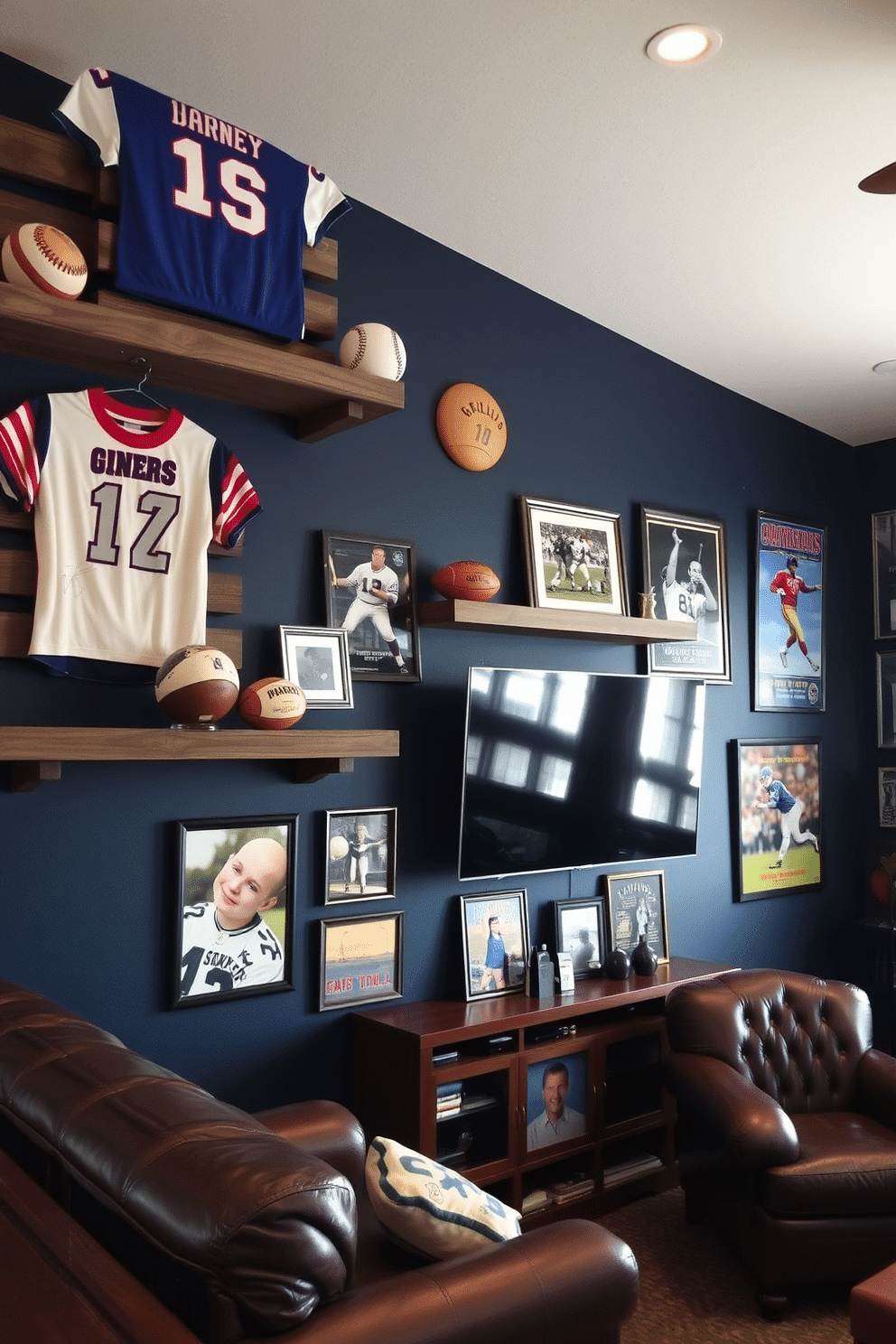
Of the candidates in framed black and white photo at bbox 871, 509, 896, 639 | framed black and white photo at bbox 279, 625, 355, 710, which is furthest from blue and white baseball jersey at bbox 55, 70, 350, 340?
framed black and white photo at bbox 871, 509, 896, 639

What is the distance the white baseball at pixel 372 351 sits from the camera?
3287mm

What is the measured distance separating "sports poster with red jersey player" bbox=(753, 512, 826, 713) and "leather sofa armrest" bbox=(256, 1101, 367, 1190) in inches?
116

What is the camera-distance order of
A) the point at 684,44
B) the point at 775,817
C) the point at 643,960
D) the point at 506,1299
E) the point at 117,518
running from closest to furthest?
the point at 506,1299, the point at 684,44, the point at 117,518, the point at 643,960, the point at 775,817

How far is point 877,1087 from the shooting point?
139 inches

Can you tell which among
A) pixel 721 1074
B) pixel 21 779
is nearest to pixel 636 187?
pixel 21 779

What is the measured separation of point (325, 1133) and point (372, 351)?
2.14 metres

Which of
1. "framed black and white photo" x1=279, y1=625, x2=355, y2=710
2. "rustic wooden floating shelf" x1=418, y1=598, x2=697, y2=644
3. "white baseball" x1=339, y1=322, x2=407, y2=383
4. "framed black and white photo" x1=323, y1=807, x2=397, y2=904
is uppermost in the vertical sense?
"white baseball" x1=339, y1=322, x2=407, y2=383

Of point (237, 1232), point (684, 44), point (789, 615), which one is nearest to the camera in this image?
point (237, 1232)

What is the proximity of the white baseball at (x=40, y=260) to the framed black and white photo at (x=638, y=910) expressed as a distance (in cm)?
279

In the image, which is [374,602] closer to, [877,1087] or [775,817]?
[877,1087]

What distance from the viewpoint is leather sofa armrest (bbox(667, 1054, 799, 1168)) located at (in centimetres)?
309

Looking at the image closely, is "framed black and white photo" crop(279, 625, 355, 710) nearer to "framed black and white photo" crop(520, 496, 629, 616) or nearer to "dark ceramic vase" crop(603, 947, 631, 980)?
"framed black and white photo" crop(520, 496, 629, 616)

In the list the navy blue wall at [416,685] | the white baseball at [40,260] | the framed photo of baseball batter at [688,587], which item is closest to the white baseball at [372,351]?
the navy blue wall at [416,685]

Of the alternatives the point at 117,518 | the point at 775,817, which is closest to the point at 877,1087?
the point at 775,817
